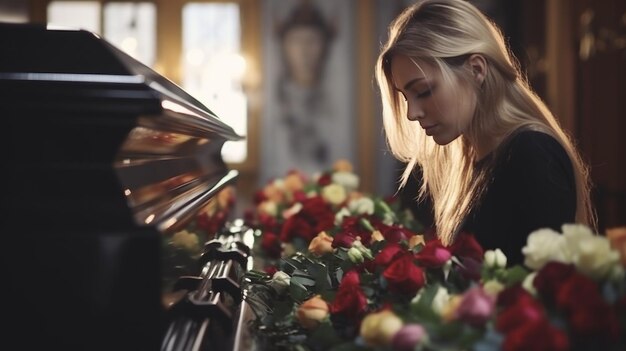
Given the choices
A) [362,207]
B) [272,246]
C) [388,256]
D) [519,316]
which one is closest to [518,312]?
[519,316]

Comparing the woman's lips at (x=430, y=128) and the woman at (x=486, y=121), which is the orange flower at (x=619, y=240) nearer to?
the woman at (x=486, y=121)

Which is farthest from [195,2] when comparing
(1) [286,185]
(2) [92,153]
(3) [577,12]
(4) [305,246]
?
(2) [92,153]

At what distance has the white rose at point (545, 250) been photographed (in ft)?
3.46

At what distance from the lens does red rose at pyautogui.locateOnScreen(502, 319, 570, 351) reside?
893 millimetres

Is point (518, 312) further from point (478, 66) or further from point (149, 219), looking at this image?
point (478, 66)

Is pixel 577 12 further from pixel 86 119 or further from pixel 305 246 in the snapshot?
pixel 86 119

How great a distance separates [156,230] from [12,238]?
16 cm

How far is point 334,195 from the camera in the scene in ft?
9.12

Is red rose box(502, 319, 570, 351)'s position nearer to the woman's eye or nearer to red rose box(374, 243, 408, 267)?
red rose box(374, 243, 408, 267)

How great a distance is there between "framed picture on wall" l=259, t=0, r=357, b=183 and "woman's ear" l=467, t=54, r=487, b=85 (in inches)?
293

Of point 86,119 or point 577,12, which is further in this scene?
point 577,12

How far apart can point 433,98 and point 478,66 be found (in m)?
0.14

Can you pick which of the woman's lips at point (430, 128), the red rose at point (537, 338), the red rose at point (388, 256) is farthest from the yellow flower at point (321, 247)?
the red rose at point (537, 338)

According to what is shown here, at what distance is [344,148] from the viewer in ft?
31.3
